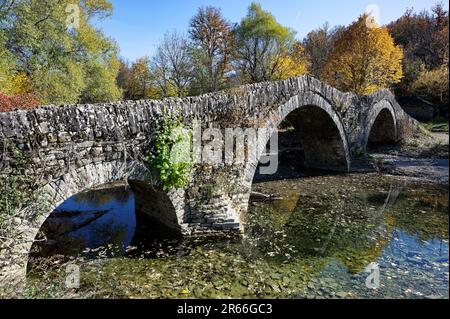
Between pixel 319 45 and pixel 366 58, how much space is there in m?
15.0

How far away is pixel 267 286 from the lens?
227 inches

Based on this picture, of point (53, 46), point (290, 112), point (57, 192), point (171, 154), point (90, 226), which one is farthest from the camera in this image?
point (53, 46)

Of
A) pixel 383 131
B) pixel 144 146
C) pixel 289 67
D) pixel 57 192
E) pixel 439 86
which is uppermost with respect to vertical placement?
pixel 289 67

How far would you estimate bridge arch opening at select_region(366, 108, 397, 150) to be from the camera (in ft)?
69.6

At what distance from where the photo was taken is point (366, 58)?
81.0 ft

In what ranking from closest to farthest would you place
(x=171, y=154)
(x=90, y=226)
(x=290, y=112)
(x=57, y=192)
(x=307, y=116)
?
(x=57, y=192) < (x=171, y=154) < (x=90, y=226) < (x=290, y=112) < (x=307, y=116)

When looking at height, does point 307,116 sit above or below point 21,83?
below

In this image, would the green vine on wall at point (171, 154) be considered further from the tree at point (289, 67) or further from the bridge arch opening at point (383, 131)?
the tree at point (289, 67)

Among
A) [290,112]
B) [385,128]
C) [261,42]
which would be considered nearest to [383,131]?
[385,128]

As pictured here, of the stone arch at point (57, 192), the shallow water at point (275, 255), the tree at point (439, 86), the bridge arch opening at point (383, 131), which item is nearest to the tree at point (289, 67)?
the bridge arch opening at point (383, 131)

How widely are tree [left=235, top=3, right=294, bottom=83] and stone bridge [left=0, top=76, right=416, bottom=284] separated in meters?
20.2

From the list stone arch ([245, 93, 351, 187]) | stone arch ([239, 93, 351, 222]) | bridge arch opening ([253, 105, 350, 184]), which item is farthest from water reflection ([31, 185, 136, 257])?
bridge arch opening ([253, 105, 350, 184])

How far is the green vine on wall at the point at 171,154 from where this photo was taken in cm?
733

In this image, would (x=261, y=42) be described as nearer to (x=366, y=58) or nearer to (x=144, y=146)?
(x=366, y=58)
